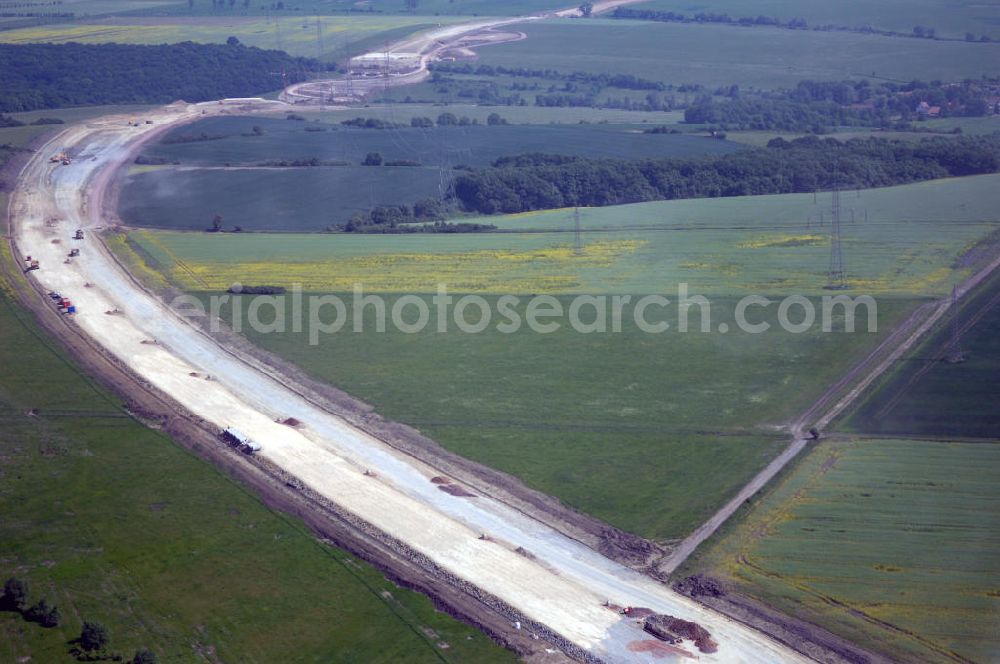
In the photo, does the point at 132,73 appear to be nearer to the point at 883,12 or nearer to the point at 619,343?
the point at 883,12

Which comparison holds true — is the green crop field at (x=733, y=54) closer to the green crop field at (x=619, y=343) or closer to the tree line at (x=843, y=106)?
the tree line at (x=843, y=106)

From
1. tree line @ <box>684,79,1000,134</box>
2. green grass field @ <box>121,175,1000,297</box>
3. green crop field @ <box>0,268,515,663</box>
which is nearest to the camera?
green crop field @ <box>0,268,515,663</box>

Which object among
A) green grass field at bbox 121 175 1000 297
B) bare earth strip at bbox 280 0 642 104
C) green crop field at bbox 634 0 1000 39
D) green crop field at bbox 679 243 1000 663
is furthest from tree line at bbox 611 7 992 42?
green crop field at bbox 679 243 1000 663

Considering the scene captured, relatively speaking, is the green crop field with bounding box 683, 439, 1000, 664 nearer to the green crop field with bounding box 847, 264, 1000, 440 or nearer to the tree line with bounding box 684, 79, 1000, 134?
the green crop field with bounding box 847, 264, 1000, 440

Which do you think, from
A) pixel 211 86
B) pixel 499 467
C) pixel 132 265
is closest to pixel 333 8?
pixel 211 86

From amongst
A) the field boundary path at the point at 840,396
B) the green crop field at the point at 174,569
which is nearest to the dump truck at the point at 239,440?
the green crop field at the point at 174,569

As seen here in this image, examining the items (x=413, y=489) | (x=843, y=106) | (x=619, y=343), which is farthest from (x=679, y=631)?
(x=843, y=106)
